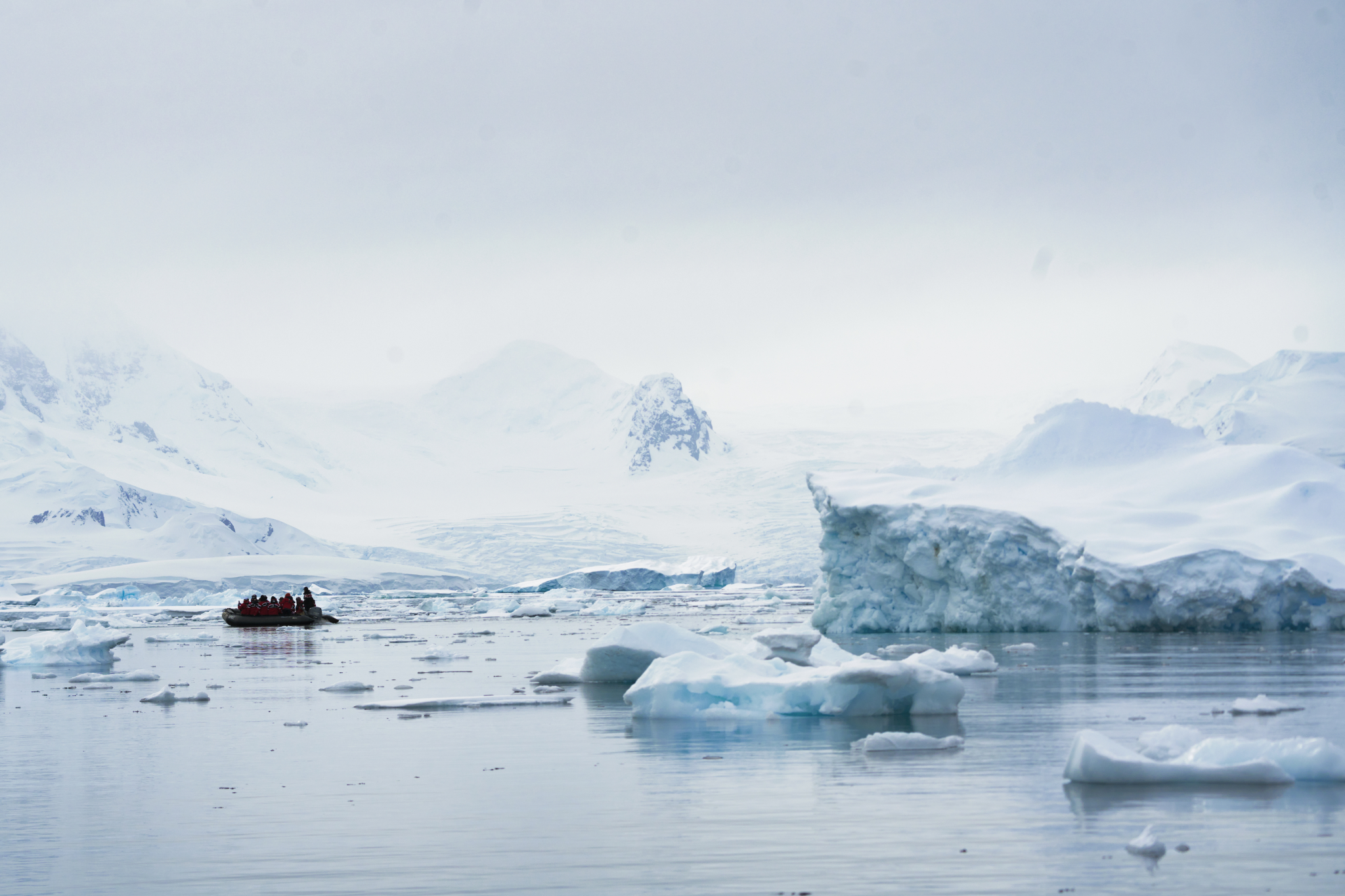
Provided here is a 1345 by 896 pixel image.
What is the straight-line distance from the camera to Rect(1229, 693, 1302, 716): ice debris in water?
12.8m

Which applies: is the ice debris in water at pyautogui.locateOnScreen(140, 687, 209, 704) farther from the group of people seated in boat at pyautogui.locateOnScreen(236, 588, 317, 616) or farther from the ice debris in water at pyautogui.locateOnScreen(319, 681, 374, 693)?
the group of people seated in boat at pyautogui.locateOnScreen(236, 588, 317, 616)

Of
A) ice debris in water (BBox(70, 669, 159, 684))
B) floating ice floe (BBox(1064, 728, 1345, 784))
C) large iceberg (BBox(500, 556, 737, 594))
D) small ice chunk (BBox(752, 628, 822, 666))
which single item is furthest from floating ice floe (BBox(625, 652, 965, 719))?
large iceberg (BBox(500, 556, 737, 594))

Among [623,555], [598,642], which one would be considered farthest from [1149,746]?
[623,555]

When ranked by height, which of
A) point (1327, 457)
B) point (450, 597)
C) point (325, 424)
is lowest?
point (450, 597)

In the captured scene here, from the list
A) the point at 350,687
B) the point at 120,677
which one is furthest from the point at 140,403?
the point at 350,687

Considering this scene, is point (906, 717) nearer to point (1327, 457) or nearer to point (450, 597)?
point (1327, 457)

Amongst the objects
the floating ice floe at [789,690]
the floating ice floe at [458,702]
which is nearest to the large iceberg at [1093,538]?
the floating ice floe at [458,702]

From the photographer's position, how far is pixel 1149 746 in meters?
9.60

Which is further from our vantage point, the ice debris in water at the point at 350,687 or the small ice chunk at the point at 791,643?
the ice debris in water at the point at 350,687

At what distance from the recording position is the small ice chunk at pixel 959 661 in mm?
17938

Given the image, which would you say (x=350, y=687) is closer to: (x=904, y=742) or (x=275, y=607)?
(x=904, y=742)

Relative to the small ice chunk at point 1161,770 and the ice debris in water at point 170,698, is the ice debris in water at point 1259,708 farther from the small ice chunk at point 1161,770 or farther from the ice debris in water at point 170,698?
the ice debris in water at point 170,698

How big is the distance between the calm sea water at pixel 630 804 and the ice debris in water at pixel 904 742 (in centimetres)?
20

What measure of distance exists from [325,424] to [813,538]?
110 m
